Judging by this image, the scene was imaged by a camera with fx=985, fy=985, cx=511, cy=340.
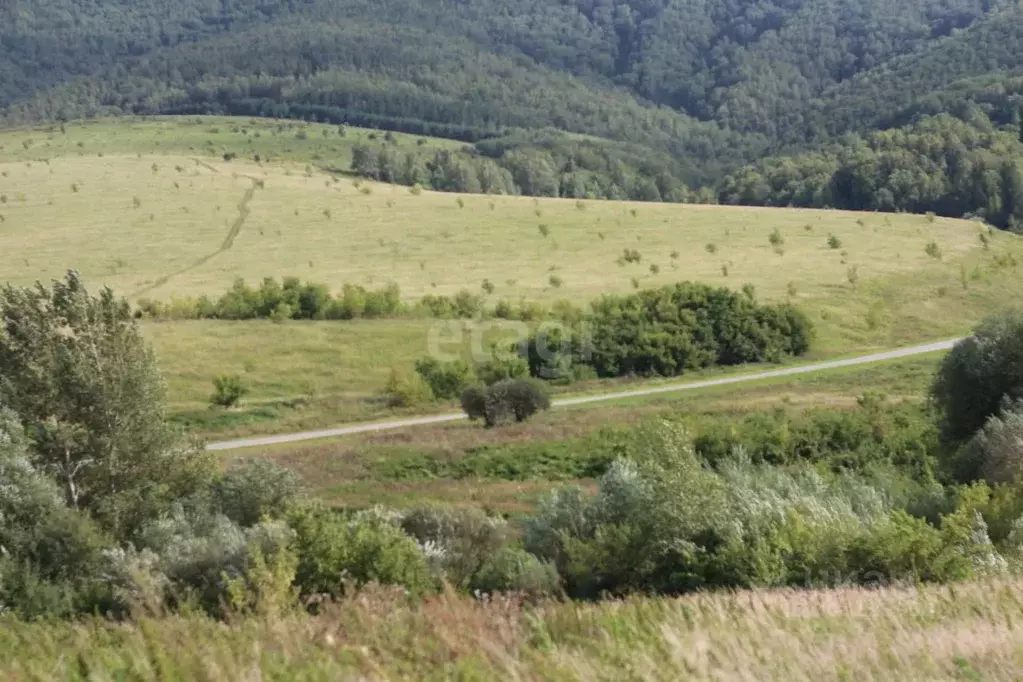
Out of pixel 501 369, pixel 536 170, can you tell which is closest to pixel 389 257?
pixel 501 369

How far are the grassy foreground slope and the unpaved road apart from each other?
2667 cm

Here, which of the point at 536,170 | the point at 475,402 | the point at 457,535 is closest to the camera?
the point at 457,535

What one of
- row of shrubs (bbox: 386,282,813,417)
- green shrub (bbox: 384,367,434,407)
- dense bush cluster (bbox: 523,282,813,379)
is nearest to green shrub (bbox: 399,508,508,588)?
green shrub (bbox: 384,367,434,407)

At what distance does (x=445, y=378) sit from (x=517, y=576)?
29.5 meters

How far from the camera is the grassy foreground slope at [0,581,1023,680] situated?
518 cm

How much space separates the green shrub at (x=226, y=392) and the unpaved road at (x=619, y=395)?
3.81m

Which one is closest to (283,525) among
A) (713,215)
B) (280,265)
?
(280,265)

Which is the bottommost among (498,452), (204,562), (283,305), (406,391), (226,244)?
(406,391)

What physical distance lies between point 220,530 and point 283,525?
1.73m

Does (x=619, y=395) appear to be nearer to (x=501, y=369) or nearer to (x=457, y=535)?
(x=501, y=369)

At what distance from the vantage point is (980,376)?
65.7 feet

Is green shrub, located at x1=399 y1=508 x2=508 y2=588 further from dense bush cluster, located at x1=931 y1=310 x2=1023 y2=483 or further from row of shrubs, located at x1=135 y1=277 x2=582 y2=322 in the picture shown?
row of shrubs, located at x1=135 y1=277 x2=582 y2=322

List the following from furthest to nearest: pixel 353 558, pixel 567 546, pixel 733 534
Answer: pixel 567 546 → pixel 353 558 → pixel 733 534

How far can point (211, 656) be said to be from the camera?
528 centimetres
